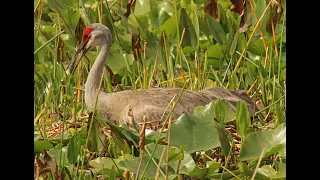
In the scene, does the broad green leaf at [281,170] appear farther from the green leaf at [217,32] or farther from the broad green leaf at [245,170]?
the green leaf at [217,32]

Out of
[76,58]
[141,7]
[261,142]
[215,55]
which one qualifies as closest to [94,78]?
[76,58]

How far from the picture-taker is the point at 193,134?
418 centimetres

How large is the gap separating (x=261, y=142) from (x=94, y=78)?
2.03m

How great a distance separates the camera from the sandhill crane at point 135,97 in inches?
219

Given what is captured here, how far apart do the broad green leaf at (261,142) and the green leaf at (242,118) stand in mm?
179

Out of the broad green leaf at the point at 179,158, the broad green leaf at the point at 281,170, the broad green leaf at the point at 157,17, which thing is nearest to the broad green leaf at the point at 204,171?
the broad green leaf at the point at 179,158

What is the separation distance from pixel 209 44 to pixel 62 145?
2.23m

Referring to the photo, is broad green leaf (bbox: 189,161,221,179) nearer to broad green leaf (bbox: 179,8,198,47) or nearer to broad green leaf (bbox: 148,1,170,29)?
broad green leaf (bbox: 179,8,198,47)

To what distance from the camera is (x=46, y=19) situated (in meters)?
7.64

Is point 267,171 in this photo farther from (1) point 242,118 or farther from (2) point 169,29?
(2) point 169,29
